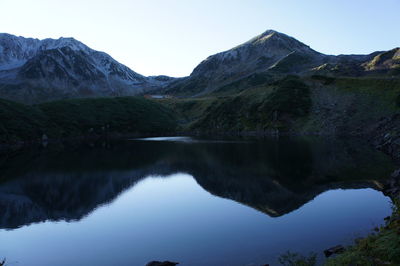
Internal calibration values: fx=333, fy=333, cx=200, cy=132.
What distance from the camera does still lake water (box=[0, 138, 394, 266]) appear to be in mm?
25891

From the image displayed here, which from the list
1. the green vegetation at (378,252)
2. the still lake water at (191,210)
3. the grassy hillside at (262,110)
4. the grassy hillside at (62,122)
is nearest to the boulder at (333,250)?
the still lake water at (191,210)

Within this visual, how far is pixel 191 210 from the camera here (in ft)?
125

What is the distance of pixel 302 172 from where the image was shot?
56.5m

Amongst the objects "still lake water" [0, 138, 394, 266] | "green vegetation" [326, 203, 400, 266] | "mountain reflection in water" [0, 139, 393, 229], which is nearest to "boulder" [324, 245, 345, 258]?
"still lake water" [0, 138, 394, 266]

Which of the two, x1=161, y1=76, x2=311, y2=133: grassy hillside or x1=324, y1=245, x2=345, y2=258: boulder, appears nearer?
x1=324, y1=245, x2=345, y2=258: boulder

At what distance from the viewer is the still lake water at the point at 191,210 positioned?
25891mm

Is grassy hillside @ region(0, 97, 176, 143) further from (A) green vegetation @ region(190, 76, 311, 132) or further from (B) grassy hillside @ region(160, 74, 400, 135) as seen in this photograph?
(B) grassy hillside @ region(160, 74, 400, 135)

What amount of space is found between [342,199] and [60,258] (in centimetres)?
3075

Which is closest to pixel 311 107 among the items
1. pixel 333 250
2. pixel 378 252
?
pixel 333 250

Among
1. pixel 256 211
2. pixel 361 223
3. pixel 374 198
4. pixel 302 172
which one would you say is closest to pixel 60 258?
pixel 256 211

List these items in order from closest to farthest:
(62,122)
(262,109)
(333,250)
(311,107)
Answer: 1. (333,250)
2. (311,107)
3. (262,109)
4. (62,122)

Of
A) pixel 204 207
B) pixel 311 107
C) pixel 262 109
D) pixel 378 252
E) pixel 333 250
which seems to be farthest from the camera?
pixel 262 109

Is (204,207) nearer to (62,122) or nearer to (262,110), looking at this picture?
(262,110)

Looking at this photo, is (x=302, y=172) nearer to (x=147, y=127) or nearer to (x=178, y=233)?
(x=178, y=233)
